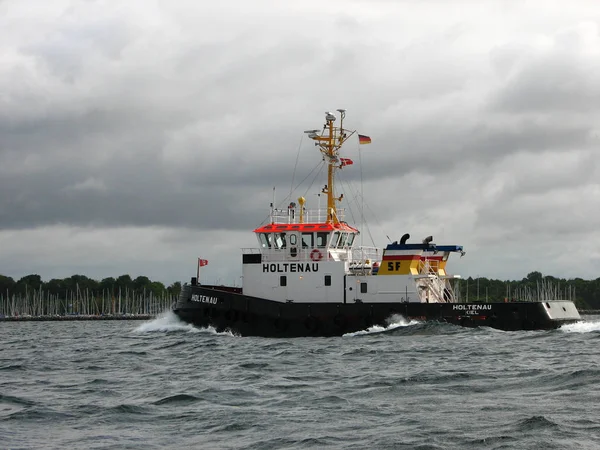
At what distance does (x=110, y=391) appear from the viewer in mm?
20422

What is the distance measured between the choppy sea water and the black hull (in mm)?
3044

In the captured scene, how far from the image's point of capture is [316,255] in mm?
35938

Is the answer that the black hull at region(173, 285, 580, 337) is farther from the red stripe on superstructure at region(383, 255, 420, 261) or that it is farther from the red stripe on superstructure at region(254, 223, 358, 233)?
the red stripe on superstructure at region(254, 223, 358, 233)

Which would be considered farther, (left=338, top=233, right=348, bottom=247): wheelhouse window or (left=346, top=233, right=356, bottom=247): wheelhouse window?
(left=346, top=233, right=356, bottom=247): wheelhouse window

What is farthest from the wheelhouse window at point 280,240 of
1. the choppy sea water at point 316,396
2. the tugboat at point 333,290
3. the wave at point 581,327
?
the wave at point 581,327

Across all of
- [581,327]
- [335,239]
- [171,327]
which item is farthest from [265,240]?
[581,327]

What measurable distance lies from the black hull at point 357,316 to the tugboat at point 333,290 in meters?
0.04

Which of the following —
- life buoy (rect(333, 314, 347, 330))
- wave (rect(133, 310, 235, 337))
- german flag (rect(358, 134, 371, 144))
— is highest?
german flag (rect(358, 134, 371, 144))

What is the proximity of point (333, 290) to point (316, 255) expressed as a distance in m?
1.63

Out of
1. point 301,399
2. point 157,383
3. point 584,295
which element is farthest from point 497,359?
point 584,295

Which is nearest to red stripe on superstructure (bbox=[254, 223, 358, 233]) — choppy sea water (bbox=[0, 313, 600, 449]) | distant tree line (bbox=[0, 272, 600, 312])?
choppy sea water (bbox=[0, 313, 600, 449])

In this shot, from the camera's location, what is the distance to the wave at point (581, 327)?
35.0 m

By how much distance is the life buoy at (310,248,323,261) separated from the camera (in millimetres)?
35906

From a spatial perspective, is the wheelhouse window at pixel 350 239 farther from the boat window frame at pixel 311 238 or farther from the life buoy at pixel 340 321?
the life buoy at pixel 340 321
